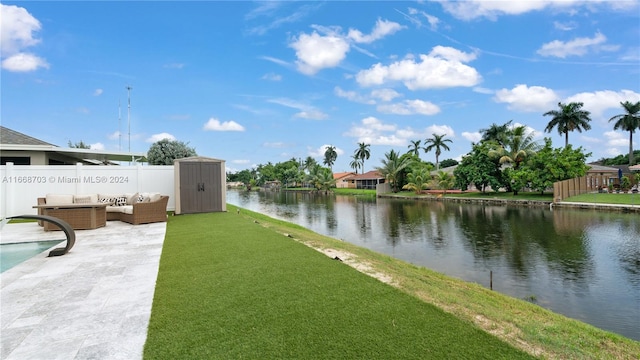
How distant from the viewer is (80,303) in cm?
355

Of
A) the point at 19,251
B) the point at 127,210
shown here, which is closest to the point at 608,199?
the point at 127,210

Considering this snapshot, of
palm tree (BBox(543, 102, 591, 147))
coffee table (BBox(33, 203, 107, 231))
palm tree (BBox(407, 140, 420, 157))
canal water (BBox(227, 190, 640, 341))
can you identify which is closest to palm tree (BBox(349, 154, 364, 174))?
palm tree (BBox(407, 140, 420, 157))

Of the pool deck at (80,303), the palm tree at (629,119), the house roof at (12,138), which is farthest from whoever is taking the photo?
the palm tree at (629,119)

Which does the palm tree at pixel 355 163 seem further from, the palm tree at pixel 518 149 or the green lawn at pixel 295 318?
the green lawn at pixel 295 318

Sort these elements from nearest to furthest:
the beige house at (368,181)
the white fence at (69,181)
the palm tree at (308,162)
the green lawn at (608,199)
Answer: the white fence at (69,181) → the green lawn at (608,199) → the beige house at (368,181) → the palm tree at (308,162)

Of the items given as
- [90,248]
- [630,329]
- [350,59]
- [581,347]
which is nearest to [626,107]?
[350,59]

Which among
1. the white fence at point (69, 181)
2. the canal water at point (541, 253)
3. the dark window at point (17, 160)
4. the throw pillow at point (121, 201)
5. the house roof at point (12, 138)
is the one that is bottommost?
the canal water at point (541, 253)

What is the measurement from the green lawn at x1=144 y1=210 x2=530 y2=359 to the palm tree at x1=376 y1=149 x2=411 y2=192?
131 ft

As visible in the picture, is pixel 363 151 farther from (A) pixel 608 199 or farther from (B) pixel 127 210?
(B) pixel 127 210

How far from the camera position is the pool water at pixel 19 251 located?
18.0ft

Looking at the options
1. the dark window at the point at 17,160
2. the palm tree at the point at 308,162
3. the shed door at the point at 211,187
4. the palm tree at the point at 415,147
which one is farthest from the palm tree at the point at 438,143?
the dark window at the point at 17,160

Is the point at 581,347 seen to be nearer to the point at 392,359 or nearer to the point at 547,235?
the point at 392,359

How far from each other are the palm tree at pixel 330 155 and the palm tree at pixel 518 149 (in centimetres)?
5247

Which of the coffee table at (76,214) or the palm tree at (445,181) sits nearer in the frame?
the coffee table at (76,214)
